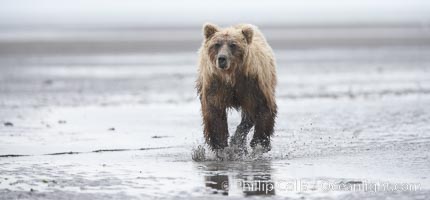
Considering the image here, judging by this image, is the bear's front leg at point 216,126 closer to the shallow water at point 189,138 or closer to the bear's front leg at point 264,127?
the shallow water at point 189,138

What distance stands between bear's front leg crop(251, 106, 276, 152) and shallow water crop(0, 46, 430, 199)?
7.0 inches

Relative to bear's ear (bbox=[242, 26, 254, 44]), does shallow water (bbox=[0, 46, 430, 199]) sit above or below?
below

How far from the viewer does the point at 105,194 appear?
25.1 ft

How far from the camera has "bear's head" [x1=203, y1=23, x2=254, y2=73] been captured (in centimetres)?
935

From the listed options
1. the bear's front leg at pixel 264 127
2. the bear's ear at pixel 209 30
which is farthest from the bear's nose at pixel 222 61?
the bear's front leg at pixel 264 127

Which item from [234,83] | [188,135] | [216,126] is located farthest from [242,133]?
[188,135]

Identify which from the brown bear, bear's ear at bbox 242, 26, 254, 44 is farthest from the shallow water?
bear's ear at bbox 242, 26, 254, 44

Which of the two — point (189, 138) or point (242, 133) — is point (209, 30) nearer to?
point (242, 133)

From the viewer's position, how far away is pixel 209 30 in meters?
9.77

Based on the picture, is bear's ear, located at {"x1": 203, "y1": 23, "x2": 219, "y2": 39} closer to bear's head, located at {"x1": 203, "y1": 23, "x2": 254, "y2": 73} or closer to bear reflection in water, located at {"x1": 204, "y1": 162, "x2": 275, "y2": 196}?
bear's head, located at {"x1": 203, "y1": 23, "x2": 254, "y2": 73}

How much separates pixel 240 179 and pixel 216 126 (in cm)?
156

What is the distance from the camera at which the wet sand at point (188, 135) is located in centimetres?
799

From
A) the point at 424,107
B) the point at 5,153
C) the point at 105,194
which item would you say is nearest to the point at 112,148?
the point at 5,153

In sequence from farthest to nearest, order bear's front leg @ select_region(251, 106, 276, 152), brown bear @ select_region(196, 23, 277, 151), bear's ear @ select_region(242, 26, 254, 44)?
1. bear's front leg @ select_region(251, 106, 276, 152)
2. bear's ear @ select_region(242, 26, 254, 44)
3. brown bear @ select_region(196, 23, 277, 151)
